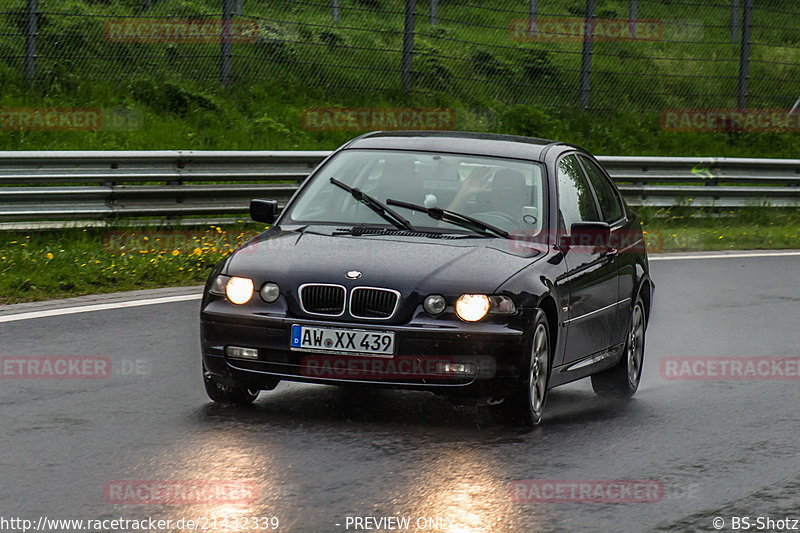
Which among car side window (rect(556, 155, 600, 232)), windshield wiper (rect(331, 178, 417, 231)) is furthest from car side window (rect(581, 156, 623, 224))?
windshield wiper (rect(331, 178, 417, 231))

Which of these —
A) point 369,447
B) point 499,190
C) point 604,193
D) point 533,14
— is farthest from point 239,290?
point 533,14

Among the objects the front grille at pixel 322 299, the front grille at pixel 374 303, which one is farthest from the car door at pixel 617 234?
the front grille at pixel 322 299

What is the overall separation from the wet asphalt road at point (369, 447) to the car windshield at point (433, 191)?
1.05 metres

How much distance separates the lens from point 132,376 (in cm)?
851

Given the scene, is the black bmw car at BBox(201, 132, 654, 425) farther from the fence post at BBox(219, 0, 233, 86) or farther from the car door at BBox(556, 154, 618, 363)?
the fence post at BBox(219, 0, 233, 86)

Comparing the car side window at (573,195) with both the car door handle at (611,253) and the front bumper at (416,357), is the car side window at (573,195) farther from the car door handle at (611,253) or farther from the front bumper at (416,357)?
the front bumper at (416,357)

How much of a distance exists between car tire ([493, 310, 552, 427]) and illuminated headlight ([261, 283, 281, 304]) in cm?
132

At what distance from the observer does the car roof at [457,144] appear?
27.9 feet

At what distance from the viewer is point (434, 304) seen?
7.08m

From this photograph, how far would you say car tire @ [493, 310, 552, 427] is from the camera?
7.20 meters

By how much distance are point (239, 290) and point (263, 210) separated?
1226 millimetres

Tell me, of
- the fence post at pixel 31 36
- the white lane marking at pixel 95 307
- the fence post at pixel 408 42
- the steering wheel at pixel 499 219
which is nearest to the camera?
the steering wheel at pixel 499 219

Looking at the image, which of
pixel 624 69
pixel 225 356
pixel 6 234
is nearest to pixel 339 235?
pixel 225 356

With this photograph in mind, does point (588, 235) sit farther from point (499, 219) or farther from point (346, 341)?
point (346, 341)
